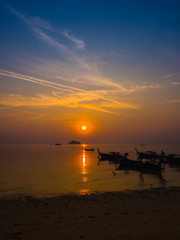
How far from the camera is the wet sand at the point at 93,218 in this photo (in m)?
9.91

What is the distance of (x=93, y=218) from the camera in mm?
12398

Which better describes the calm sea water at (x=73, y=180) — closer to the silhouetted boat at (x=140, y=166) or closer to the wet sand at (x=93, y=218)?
the silhouetted boat at (x=140, y=166)

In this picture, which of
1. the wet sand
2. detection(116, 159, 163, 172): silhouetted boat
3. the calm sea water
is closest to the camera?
the wet sand

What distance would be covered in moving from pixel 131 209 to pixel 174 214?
2886mm

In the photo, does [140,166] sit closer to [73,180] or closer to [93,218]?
[73,180]

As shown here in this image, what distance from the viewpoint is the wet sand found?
390 inches

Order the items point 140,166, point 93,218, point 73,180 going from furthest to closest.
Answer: point 140,166
point 73,180
point 93,218

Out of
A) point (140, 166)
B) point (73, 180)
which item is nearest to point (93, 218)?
point (73, 180)

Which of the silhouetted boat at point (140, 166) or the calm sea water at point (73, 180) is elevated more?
the silhouetted boat at point (140, 166)

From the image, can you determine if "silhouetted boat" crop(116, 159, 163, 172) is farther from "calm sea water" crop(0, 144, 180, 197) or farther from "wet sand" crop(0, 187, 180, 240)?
"wet sand" crop(0, 187, 180, 240)

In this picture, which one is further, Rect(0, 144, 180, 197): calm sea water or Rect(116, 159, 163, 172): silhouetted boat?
Rect(116, 159, 163, 172): silhouetted boat

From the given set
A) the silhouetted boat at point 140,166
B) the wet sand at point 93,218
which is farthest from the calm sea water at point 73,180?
the wet sand at point 93,218

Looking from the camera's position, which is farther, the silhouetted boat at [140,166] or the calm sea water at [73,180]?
the silhouetted boat at [140,166]

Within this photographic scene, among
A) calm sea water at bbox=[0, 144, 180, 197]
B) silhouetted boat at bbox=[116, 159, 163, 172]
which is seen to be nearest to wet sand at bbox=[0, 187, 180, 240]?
calm sea water at bbox=[0, 144, 180, 197]
